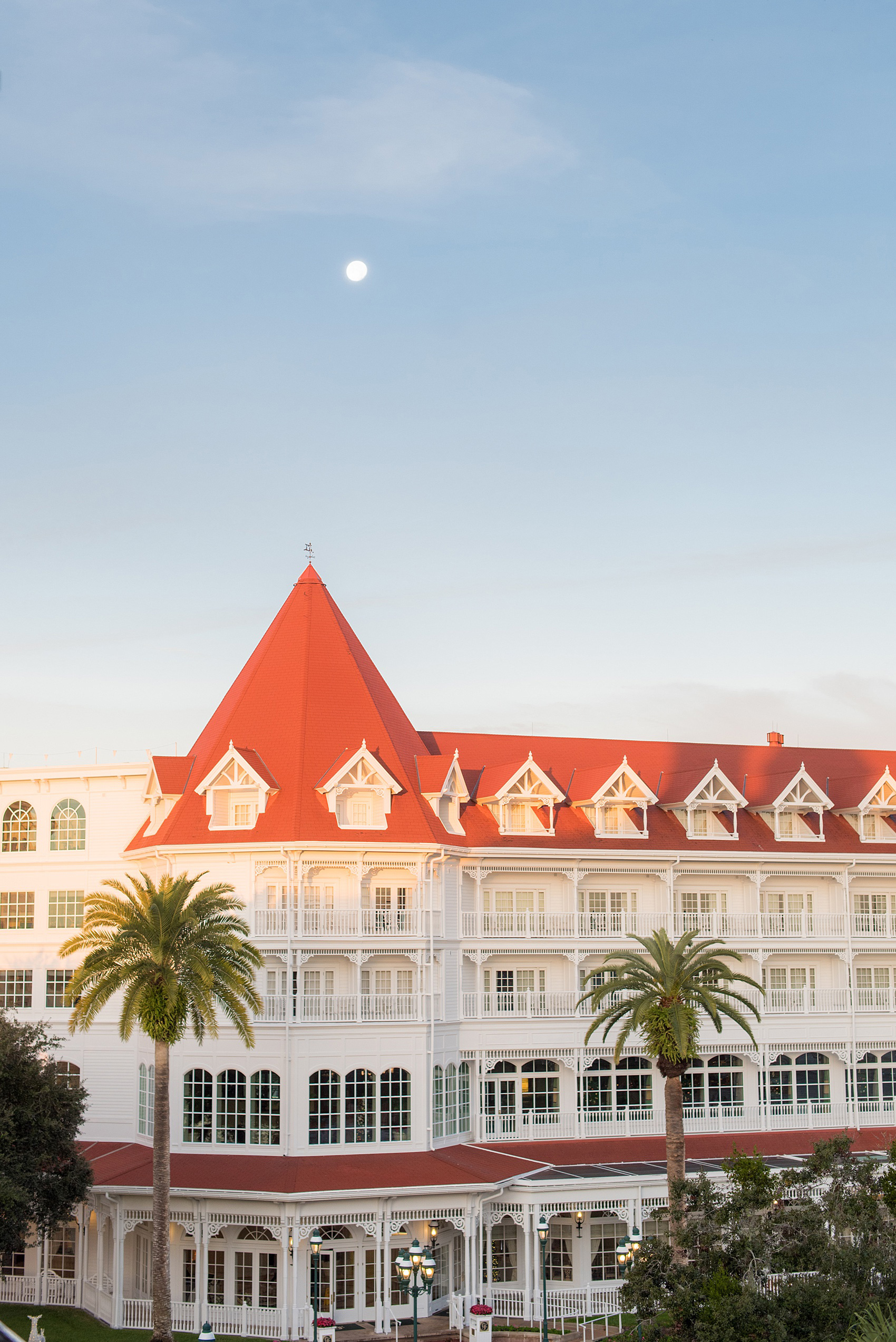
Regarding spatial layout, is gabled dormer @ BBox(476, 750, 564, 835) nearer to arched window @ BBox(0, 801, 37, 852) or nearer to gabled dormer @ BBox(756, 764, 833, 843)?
gabled dormer @ BBox(756, 764, 833, 843)

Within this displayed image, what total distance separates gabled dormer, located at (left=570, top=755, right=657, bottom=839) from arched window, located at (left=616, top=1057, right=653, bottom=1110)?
7.60 meters

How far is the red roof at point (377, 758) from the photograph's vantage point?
4591 cm

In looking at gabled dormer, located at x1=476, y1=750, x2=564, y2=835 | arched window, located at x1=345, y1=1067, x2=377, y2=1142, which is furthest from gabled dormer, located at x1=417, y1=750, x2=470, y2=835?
arched window, located at x1=345, y1=1067, x2=377, y2=1142

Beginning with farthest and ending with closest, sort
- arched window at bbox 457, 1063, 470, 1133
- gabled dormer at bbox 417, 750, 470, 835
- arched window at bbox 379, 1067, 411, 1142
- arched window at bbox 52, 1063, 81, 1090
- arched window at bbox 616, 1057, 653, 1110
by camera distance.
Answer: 1. arched window at bbox 616, 1057, 653, 1110
2. gabled dormer at bbox 417, 750, 470, 835
3. arched window at bbox 457, 1063, 470, 1133
4. arched window at bbox 379, 1067, 411, 1142
5. arched window at bbox 52, 1063, 81, 1090

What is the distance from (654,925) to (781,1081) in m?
7.27

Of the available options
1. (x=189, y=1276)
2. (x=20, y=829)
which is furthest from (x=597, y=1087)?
(x=20, y=829)

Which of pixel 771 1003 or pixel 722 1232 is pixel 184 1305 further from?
pixel 771 1003

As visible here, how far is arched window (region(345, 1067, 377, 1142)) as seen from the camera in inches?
1708

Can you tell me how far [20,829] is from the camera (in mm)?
50594

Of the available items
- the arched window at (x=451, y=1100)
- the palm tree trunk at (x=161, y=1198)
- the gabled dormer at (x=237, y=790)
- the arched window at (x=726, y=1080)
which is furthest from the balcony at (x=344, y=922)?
the arched window at (x=726, y=1080)

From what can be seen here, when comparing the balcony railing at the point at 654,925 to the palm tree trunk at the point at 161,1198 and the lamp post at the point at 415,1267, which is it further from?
the palm tree trunk at the point at 161,1198

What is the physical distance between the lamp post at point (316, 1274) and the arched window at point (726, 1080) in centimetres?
1569

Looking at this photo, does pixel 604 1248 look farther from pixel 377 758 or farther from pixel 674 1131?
pixel 377 758

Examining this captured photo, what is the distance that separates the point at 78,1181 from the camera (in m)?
40.5
